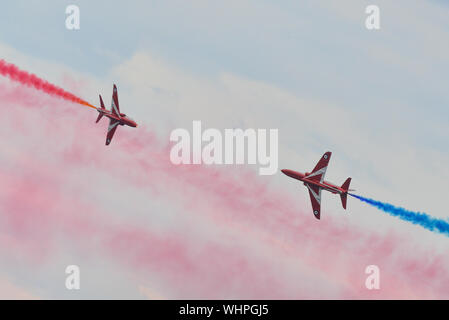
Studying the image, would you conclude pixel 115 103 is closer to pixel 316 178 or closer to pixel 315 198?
pixel 316 178

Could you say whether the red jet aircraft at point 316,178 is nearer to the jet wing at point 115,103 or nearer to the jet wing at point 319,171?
the jet wing at point 319,171

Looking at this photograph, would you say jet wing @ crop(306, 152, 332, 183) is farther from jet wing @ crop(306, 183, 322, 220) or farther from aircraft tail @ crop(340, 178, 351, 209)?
aircraft tail @ crop(340, 178, 351, 209)

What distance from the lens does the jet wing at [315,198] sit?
101 m

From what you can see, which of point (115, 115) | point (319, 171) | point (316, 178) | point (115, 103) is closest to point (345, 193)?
point (316, 178)

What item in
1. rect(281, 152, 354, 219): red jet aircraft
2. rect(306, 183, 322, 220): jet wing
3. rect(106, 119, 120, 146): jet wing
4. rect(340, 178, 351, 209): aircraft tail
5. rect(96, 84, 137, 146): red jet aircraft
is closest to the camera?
rect(340, 178, 351, 209): aircraft tail

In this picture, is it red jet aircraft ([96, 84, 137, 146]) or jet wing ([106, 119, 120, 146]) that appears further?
jet wing ([106, 119, 120, 146])

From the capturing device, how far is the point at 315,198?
10169cm

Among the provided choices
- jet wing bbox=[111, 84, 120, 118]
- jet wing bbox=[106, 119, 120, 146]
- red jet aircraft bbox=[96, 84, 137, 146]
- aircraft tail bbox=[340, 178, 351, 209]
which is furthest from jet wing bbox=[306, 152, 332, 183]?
jet wing bbox=[111, 84, 120, 118]

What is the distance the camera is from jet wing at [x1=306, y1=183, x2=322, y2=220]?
10112cm

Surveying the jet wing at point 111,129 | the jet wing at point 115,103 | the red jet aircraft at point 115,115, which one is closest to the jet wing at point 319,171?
the red jet aircraft at point 115,115
